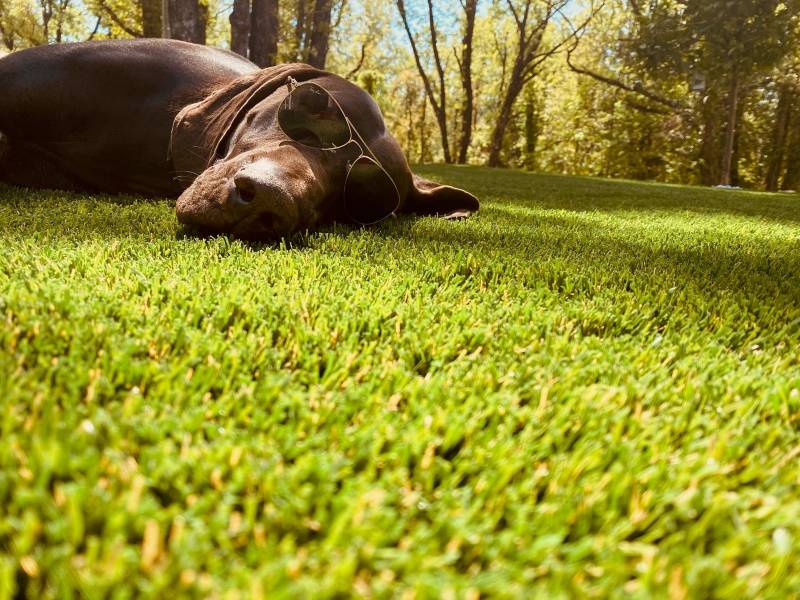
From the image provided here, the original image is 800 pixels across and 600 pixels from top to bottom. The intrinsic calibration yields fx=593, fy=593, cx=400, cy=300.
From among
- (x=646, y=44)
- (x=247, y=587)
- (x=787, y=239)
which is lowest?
(x=247, y=587)

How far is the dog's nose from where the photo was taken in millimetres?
2230

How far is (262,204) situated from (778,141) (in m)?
22.8

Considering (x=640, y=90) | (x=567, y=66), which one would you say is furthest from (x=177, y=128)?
(x=567, y=66)

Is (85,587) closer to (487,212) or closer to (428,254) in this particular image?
(428,254)

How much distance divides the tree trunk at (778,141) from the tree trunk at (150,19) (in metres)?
18.7

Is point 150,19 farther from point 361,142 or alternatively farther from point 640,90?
point 640,90

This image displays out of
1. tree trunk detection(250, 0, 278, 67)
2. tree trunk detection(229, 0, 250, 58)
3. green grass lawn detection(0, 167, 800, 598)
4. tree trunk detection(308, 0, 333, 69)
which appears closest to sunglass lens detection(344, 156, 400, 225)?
green grass lawn detection(0, 167, 800, 598)

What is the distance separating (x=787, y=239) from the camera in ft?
11.5

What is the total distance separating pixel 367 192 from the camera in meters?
3.05

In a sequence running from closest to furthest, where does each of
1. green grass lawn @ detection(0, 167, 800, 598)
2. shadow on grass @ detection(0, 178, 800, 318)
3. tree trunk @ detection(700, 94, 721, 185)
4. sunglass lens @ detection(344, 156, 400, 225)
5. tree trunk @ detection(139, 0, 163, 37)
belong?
green grass lawn @ detection(0, 167, 800, 598) < shadow on grass @ detection(0, 178, 800, 318) < sunglass lens @ detection(344, 156, 400, 225) < tree trunk @ detection(139, 0, 163, 37) < tree trunk @ detection(700, 94, 721, 185)

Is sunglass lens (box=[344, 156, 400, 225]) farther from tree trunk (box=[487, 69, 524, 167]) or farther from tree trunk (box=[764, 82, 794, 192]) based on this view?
tree trunk (box=[764, 82, 794, 192])

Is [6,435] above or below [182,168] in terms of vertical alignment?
below

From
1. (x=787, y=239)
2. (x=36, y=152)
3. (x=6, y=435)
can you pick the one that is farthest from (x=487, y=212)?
(x=6, y=435)

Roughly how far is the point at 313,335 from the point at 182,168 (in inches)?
96.2
